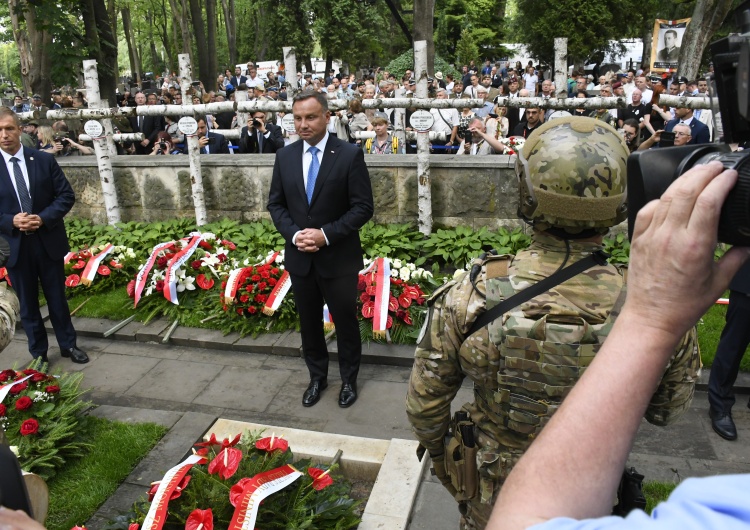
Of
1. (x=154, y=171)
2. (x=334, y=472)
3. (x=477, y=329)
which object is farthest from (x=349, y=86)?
(x=477, y=329)

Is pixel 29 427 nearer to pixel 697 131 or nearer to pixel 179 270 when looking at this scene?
pixel 179 270

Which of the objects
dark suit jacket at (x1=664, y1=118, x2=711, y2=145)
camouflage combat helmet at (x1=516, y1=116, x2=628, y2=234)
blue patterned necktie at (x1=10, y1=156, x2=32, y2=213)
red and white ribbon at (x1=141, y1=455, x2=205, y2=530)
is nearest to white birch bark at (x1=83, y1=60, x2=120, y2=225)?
blue patterned necktie at (x1=10, y1=156, x2=32, y2=213)

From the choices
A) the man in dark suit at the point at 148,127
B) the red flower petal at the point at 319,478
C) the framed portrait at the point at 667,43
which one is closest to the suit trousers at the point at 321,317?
the red flower petal at the point at 319,478

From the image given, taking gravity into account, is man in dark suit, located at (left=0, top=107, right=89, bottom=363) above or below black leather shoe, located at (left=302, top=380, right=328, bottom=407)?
above

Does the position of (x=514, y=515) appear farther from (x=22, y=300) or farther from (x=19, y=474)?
(x=22, y=300)

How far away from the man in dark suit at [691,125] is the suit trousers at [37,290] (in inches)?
264

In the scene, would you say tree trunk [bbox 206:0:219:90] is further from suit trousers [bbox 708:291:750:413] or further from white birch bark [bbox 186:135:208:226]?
suit trousers [bbox 708:291:750:413]

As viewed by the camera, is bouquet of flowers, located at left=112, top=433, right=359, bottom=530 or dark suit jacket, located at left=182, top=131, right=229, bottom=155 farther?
dark suit jacket, located at left=182, top=131, right=229, bottom=155

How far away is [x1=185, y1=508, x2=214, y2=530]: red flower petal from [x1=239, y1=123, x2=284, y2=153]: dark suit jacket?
6.99m

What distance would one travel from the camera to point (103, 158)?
25.6 feet

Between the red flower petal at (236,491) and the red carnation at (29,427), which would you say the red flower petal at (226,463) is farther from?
the red carnation at (29,427)

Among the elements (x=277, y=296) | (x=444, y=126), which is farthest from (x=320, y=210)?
(x=444, y=126)

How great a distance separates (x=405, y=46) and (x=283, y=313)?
3457 centimetres

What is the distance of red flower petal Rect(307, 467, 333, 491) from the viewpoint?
3233mm
